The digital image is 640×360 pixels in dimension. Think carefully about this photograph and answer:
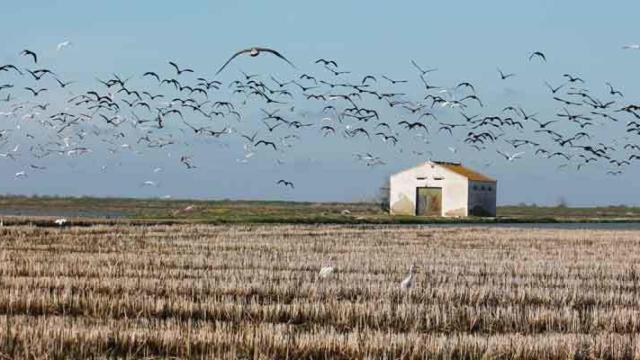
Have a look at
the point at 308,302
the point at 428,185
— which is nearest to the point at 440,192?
the point at 428,185

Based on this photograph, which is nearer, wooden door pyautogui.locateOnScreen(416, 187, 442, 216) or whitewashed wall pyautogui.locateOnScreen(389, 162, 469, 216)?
whitewashed wall pyautogui.locateOnScreen(389, 162, 469, 216)

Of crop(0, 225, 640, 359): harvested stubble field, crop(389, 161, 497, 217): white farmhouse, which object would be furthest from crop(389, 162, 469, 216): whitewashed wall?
crop(0, 225, 640, 359): harvested stubble field

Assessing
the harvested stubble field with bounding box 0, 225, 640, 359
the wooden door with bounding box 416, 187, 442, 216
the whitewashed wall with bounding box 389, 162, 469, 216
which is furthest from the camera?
the wooden door with bounding box 416, 187, 442, 216

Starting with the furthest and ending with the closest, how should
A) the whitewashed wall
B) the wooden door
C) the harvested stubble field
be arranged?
the wooden door < the whitewashed wall < the harvested stubble field

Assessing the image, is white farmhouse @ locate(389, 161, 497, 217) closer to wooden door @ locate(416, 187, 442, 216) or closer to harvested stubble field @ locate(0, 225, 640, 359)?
wooden door @ locate(416, 187, 442, 216)

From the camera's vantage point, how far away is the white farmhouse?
74812 millimetres

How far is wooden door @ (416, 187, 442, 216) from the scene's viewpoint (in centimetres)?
7600

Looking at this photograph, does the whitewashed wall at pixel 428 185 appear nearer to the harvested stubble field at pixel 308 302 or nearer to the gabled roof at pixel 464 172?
the gabled roof at pixel 464 172

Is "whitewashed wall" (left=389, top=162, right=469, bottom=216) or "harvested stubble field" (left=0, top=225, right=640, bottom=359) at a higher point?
"whitewashed wall" (left=389, top=162, right=469, bottom=216)

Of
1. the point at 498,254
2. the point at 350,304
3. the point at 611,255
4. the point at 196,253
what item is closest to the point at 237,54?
the point at 350,304

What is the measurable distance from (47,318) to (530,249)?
21404mm

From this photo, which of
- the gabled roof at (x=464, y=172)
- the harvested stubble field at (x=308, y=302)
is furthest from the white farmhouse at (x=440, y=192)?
the harvested stubble field at (x=308, y=302)

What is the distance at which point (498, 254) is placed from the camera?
2916 cm

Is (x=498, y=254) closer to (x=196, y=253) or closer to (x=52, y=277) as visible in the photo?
(x=196, y=253)
